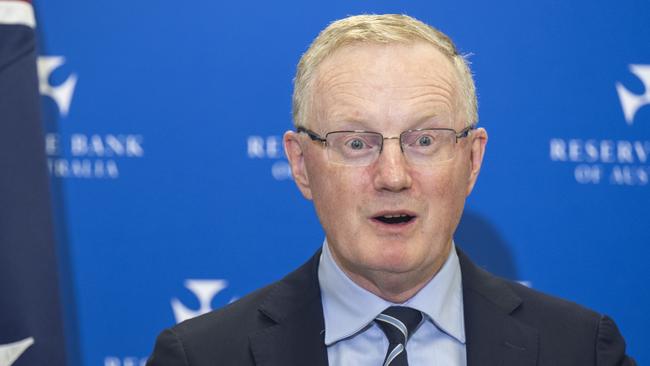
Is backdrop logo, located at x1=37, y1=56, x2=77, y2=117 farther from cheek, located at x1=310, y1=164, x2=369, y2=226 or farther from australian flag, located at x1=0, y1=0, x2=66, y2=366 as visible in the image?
cheek, located at x1=310, y1=164, x2=369, y2=226

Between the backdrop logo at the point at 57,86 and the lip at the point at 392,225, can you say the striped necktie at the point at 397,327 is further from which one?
the backdrop logo at the point at 57,86

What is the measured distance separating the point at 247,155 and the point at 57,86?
23.7 inches

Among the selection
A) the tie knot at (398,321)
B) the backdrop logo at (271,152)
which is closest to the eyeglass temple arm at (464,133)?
the tie knot at (398,321)

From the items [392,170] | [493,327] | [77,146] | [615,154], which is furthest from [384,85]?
[77,146]

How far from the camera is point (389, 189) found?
201cm

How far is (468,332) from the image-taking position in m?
2.14

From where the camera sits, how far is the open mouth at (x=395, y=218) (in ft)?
6.73

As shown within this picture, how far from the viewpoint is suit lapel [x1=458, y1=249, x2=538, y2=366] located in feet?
6.88

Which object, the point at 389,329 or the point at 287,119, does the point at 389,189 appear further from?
the point at 287,119

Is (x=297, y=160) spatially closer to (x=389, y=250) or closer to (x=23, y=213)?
(x=389, y=250)

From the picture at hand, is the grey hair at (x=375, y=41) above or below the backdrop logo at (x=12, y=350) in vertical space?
above

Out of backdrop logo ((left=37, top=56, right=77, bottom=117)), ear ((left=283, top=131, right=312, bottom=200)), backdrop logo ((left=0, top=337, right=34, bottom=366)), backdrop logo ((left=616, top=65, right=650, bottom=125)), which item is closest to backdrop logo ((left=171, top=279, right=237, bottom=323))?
backdrop logo ((left=0, top=337, right=34, bottom=366))

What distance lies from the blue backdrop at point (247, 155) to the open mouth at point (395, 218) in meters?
0.89

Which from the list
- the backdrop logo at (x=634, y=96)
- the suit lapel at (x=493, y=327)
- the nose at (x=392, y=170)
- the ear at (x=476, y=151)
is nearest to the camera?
the nose at (x=392, y=170)
